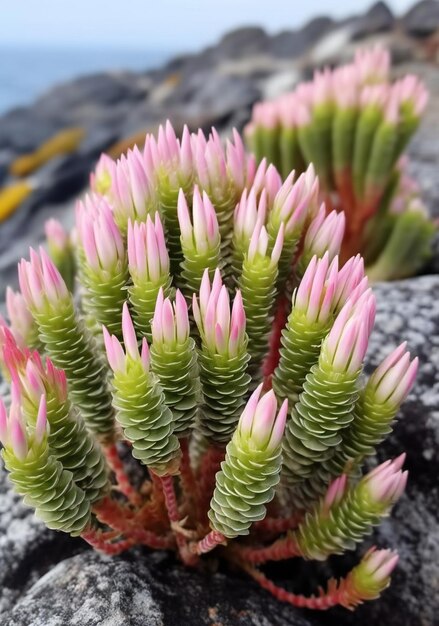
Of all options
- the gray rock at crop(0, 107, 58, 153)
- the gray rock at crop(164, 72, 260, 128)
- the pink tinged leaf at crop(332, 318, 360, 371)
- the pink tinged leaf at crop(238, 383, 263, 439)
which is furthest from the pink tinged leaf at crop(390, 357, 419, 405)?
the gray rock at crop(0, 107, 58, 153)

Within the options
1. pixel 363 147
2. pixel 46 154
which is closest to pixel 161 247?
pixel 363 147

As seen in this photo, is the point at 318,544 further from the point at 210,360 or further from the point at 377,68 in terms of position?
the point at 377,68

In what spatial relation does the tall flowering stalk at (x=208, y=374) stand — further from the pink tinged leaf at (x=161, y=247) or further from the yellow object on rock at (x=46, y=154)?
the yellow object on rock at (x=46, y=154)

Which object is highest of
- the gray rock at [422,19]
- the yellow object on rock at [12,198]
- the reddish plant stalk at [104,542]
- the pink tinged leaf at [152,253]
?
the pink tinged leaf at [152,253]

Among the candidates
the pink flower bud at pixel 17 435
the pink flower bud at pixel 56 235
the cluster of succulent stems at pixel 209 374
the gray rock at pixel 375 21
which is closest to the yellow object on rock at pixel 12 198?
the pink flower bud at pixel 56 235

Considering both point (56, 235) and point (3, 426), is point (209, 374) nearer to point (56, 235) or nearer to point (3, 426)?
point (3, 426)

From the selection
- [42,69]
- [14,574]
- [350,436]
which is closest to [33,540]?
[14,574]
